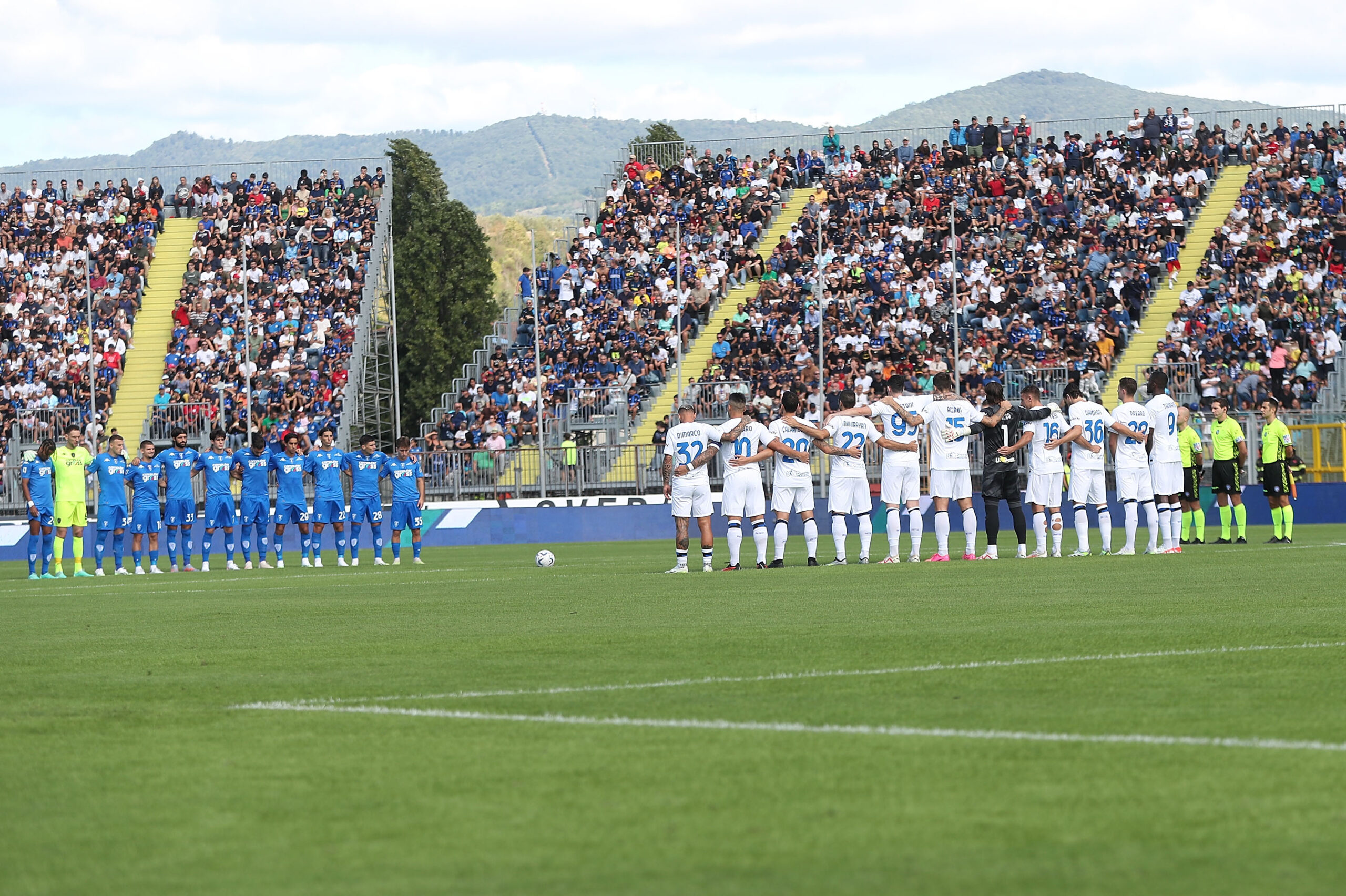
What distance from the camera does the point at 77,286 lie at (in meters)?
48.5

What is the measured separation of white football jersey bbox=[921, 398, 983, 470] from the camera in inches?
851

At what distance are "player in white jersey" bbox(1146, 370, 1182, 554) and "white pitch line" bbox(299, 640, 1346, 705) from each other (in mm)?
12430

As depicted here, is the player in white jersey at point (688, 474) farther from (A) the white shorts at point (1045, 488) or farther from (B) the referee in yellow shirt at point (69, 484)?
(B) the referee in yellow shirt at point (69, 484)

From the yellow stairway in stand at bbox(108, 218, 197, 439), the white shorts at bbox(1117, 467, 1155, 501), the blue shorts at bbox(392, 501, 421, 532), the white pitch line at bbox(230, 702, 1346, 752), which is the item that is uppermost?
the yellow stairway in stand at bbox(108, 218, 197, 439)

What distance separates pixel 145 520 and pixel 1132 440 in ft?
48.6

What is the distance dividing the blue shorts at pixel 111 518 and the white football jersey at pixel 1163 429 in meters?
15.1

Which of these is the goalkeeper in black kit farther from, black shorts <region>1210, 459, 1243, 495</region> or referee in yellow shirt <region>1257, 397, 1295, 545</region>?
black shorts <region>1210, 459, 1243, 495</region>

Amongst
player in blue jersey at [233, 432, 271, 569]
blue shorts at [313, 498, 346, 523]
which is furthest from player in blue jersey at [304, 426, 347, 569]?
player in blue jersey at [233, 432, 271, 569]

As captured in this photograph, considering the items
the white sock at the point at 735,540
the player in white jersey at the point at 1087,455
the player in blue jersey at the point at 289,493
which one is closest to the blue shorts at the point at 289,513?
the player in blue jersey at the point at 289,493

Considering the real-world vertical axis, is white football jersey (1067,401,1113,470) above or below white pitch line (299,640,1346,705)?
above

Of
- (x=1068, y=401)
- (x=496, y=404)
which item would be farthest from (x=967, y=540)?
(x=496, y=404)

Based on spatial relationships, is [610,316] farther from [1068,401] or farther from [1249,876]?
[1249,876]

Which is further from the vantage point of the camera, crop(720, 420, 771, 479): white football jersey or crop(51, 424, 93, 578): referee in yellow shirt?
crop(51, 424, 93, 578): referee in yellow shirt

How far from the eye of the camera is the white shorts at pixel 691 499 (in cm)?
2078
